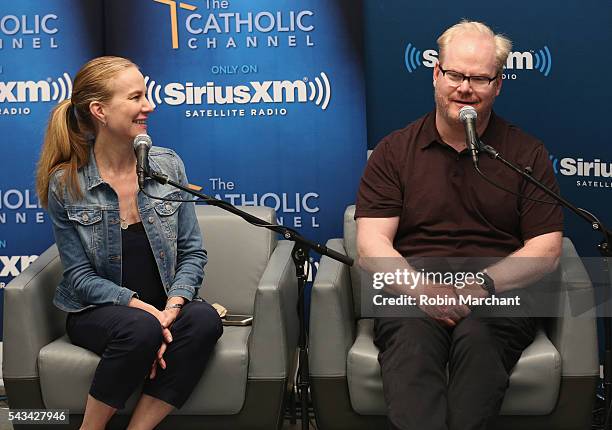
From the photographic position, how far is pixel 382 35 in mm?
3971

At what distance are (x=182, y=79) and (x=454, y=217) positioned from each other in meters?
1.51

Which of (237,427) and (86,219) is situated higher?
(86,219)

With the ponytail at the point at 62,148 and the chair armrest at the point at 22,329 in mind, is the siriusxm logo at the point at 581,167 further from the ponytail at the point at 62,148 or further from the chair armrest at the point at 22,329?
the chair armrest at the point at 22,329

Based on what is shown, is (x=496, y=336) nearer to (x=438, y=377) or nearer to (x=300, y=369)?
(x=438, y=377)

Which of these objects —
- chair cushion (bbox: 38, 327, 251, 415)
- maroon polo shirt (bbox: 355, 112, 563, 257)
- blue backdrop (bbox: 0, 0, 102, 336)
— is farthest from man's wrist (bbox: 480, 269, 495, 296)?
blue backdrop (bbox: 0, 0, 102, 336)

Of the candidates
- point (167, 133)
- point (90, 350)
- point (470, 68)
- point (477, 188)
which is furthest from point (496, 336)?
point (167, 133)

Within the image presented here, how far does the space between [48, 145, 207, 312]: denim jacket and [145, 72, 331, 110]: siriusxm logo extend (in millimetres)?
837

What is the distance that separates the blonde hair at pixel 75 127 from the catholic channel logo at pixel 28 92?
33.1 inches

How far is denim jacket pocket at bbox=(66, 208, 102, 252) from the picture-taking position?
3227mm

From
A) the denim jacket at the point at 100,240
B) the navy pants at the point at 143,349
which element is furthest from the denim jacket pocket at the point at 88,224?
the navy pants at the point at 143,349

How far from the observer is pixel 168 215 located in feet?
10.9

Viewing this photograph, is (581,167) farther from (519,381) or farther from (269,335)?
(269,335)

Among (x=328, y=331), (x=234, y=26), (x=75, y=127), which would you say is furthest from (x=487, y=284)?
(x=234, y=26)

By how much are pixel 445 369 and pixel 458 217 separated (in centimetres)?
55
